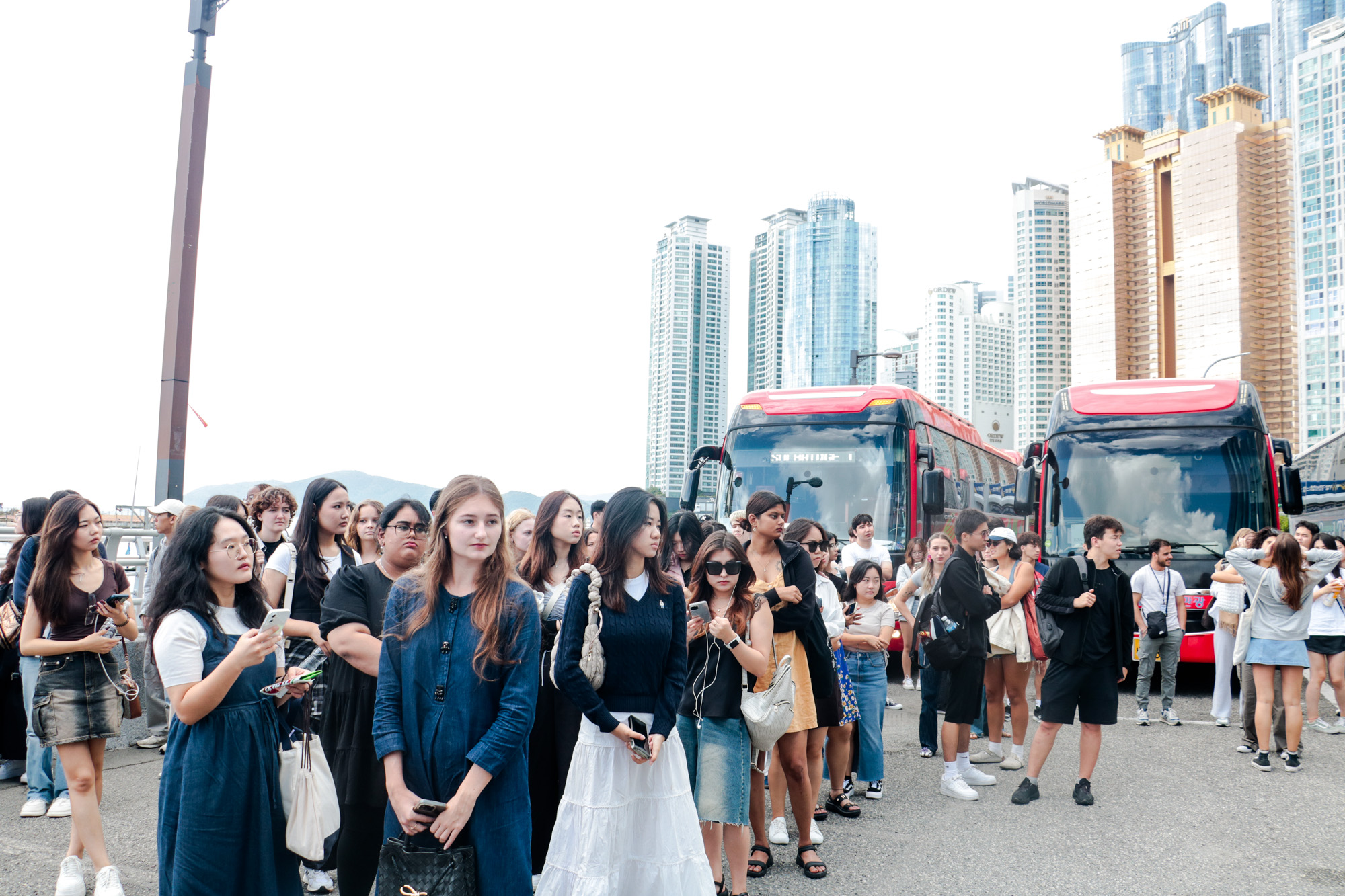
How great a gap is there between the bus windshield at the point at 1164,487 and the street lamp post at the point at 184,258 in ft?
30.0

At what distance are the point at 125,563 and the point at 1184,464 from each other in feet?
35.0

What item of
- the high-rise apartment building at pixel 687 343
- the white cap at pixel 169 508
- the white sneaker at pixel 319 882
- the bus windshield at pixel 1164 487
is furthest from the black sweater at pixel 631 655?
the high-rise apartment building at pixel 687 343

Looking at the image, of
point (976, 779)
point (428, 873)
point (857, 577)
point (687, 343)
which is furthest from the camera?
point (687, 343)

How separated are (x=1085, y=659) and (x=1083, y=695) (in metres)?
0.24

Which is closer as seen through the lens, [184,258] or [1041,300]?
[184,258]

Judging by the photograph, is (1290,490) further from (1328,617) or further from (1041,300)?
(1041,300)

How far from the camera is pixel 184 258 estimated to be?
27.0ft

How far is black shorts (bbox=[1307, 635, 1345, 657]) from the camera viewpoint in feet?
26.4

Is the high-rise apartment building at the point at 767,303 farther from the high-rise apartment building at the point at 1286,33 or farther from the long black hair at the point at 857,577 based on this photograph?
the high-rise apartment building at the point at 1286,33


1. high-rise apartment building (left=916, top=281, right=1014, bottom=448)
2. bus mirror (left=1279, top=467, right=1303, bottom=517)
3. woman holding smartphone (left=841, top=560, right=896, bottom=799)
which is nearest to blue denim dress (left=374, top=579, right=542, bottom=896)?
woman holding smartphone (left=841, top=560, right=896, bottom=799)

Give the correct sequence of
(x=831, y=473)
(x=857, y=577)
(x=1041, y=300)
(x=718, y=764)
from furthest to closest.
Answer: (x=1041, y=300) → (x=831, y=473) → (x=857, y=577) → (x=718, y=764)

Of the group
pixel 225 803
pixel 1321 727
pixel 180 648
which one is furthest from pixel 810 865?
pixel 1321 727

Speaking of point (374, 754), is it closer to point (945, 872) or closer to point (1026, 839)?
point (945, 872)

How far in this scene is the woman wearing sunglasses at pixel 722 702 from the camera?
4.17 meters
